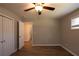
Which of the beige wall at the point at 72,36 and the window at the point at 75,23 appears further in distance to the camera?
the window at the point at 75,23

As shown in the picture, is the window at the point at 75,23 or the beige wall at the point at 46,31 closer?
the window at the point at 75,23

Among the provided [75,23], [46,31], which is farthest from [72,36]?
[46,31]

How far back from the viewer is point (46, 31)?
586 centimetres

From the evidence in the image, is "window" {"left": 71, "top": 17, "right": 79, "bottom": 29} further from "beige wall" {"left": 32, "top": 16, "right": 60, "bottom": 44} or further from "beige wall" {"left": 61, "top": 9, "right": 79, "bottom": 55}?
"beige wall" {"left": 32, "top": 16, "right": 60, "bottom": 44}

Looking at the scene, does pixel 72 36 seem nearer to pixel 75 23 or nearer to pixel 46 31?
pixel 75 23

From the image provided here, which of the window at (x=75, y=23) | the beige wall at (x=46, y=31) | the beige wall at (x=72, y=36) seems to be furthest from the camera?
the beige wall at (x=46, y=31)

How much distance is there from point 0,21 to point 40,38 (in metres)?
3.16

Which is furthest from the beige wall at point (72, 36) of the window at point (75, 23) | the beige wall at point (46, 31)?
the beige wall at point (46, 31)

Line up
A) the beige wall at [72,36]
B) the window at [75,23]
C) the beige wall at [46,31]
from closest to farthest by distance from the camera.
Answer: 1. the beige wall at [72,36]
2. the window at [75,23]
3. the beige wall at [46,31]

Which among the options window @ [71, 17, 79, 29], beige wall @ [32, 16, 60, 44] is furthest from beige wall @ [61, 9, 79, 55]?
beige wall @ [32, 16, 60, 44]

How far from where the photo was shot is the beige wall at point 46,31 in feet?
19.0

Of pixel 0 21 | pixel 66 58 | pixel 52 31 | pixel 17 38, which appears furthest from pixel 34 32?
pixel 66 58

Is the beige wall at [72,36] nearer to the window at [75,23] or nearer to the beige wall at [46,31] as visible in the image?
the window at [75,23]

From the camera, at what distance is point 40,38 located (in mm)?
5797
